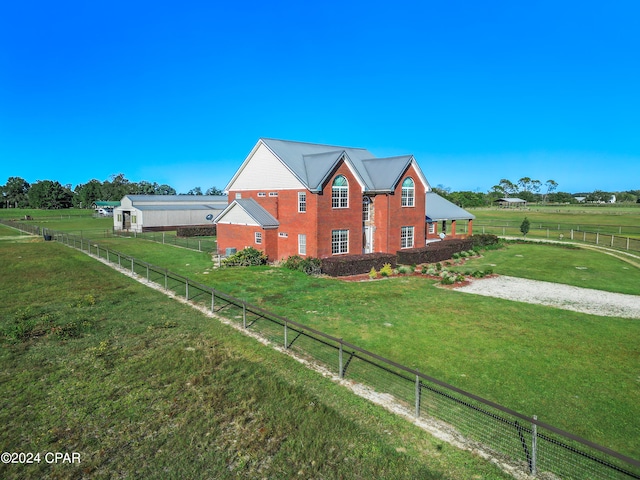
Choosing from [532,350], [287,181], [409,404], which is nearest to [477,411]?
[409,404]

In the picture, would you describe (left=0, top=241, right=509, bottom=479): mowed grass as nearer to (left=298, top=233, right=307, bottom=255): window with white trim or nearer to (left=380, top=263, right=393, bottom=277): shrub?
(left=380, top=263, right=393, bottom=277): shrub

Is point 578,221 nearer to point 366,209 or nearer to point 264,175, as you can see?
point 366,209

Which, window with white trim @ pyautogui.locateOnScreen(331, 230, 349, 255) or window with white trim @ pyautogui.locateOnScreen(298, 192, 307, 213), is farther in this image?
window with white trim @ pyautogui.locateOnScreen(331, 230, 349, 255)

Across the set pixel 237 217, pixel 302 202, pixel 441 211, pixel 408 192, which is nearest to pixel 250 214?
pixel 237 217

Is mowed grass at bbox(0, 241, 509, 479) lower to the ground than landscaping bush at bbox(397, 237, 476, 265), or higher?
lower

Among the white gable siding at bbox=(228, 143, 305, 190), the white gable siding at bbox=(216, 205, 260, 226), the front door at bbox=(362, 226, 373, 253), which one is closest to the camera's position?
the white gable siding at bbox=(228, 143, 305, 190)

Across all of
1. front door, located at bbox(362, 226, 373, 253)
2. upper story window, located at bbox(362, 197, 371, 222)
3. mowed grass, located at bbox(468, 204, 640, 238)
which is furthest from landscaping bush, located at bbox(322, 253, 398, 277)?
mowed grass, located at bbox(468, 204, 640, 238)

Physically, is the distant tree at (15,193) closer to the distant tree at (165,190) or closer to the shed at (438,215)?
the distant tree at (165,190)

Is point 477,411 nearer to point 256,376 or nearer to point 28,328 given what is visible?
point 256,376

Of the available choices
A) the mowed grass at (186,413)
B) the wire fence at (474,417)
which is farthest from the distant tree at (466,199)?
the mowed grass at (186,413)
